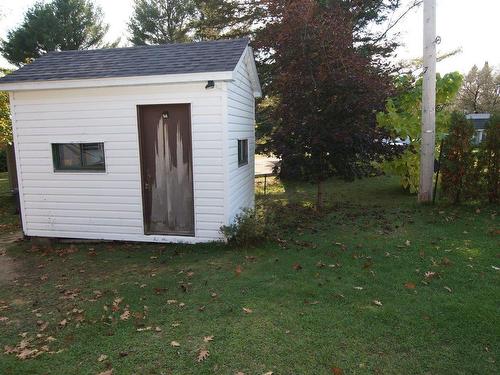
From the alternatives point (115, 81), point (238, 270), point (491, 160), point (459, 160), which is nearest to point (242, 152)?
point (115, 81)

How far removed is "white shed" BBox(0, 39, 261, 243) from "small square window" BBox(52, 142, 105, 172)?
20 mm

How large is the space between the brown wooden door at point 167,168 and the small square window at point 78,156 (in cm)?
92

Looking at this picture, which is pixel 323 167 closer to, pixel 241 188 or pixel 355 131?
pixel 355 131

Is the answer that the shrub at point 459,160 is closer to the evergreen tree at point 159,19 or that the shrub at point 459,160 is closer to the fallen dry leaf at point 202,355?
the fallen dry leaf at point 202,355

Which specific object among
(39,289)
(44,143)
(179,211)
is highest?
(44,143)

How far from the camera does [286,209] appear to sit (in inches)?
406

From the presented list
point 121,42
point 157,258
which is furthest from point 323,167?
point 121,42

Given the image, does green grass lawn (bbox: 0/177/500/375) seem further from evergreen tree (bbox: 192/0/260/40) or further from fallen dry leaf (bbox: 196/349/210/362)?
evergreen tree (bbox: 192/0/260/40)

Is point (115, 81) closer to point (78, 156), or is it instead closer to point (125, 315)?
point (78, 156)

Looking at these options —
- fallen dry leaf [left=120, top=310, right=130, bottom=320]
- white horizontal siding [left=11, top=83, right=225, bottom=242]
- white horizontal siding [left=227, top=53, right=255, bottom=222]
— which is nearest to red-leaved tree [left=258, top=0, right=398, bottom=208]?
white horizontal siding [left=227, top=53, right=255, bottom=222]

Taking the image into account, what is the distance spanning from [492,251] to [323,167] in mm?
4434

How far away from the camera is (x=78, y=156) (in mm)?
7504

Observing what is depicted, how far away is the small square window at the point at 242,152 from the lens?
845cm

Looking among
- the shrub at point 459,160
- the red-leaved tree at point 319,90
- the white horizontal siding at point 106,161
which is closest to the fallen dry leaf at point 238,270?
the white horizontal siding at point 106,161
